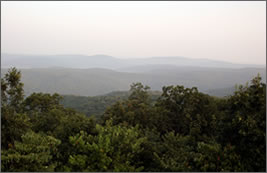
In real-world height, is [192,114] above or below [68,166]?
above

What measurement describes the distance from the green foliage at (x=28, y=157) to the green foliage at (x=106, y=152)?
914mm

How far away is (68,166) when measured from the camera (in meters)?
7.97

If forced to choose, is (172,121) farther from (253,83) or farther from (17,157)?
(17,157)

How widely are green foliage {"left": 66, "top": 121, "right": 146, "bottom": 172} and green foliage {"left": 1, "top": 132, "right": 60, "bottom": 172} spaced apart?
91cm

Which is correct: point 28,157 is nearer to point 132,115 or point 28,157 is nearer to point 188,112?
point 132,115

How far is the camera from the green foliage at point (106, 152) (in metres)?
7.63

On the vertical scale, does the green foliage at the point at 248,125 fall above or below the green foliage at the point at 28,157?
above

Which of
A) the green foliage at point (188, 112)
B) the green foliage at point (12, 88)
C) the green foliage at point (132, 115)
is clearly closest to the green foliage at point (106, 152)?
the green foliage at point (188, 112)

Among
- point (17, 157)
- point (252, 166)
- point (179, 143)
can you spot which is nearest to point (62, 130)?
point (17, 157)

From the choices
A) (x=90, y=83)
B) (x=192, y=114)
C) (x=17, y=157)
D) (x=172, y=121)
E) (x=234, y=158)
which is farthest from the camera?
(x=90, y=83)

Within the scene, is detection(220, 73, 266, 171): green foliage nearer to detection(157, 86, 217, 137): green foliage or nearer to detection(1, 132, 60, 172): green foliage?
detection(157, 86, 217, 137): green foliage

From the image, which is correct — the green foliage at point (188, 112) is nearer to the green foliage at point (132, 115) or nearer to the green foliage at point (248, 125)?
the green foliage at point (132, 115)

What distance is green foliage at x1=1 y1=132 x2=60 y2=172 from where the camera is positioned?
6.87 meters

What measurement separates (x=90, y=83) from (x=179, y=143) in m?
175
